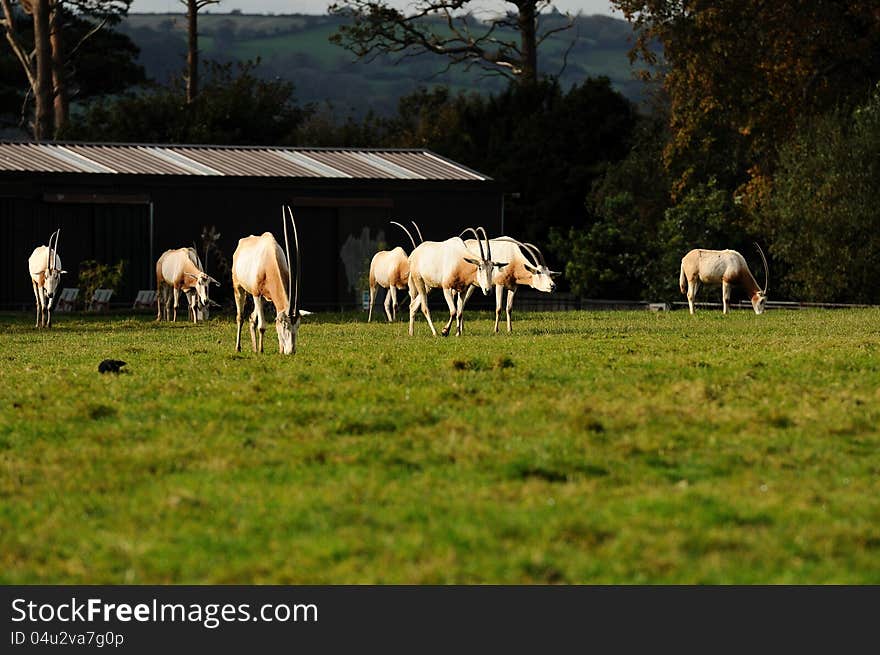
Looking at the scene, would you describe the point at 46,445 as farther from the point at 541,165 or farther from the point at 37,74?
the point at 37,74

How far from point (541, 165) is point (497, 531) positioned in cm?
5846

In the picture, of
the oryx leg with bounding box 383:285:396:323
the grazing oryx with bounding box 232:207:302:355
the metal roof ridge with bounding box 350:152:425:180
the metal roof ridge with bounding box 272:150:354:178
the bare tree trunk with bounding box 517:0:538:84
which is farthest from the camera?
the bare tree trunk with bounding box 517:0:538:84

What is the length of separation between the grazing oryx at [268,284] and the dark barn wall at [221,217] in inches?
926

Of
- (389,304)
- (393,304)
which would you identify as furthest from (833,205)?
(393,304)

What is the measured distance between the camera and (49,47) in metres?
69.6

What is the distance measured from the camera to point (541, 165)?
6700cm

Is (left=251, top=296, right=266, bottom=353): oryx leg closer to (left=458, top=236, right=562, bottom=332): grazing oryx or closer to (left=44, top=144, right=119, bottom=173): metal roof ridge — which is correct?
(left=458, top=236, right=562, bottom=332): grazing oryx

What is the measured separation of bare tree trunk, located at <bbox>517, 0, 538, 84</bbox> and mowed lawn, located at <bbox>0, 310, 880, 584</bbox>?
174 ft

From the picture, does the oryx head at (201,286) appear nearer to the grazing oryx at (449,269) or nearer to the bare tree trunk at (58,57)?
the grazing oryx at (449,269)

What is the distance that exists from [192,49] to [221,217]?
3337cm

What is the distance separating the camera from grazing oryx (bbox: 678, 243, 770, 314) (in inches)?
1635

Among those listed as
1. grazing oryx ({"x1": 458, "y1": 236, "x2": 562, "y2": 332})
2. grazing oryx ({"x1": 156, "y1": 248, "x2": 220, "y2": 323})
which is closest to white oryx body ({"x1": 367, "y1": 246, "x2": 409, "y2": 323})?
grazing oryx ({"x1": 156, "y1": 248, "x2": 220, "y2": 323})

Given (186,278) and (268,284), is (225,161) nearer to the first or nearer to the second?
(186,278)
